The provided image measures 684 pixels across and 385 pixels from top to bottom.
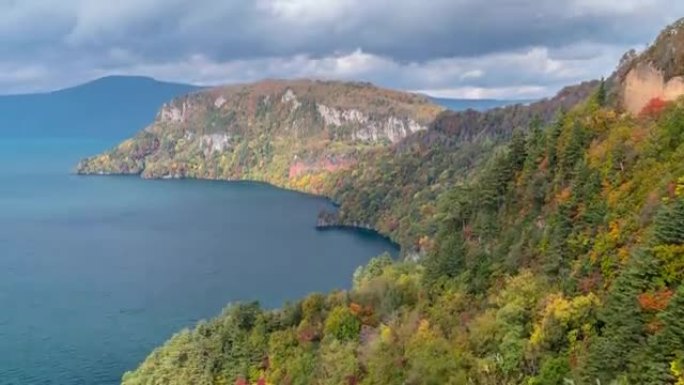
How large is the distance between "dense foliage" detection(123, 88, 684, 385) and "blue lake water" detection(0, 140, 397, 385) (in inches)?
740

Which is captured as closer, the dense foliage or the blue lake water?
the dense foliage

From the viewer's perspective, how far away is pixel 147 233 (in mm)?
148625

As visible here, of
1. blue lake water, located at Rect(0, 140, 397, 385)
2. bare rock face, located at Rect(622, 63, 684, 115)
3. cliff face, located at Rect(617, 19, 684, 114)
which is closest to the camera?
bare rock face, located at Rect(622, 63, 684, 115)

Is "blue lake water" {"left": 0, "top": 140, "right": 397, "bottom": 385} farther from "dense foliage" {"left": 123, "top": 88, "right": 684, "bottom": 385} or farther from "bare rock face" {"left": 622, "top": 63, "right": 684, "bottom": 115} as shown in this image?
"bare rock face" {"left": 622, "top": 63, "right": 684, "bottom": 115}

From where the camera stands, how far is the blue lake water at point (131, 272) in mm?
75938

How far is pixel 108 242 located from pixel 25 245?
46.4ft

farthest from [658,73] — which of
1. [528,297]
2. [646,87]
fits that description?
[528,297]

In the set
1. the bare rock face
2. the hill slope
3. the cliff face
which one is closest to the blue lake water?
the hill slope

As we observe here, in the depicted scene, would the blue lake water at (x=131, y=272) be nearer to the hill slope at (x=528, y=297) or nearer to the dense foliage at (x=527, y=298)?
the hill slope at (x=528, y=297)

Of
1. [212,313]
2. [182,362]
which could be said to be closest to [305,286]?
[212,313]

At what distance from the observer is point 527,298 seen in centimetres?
4353

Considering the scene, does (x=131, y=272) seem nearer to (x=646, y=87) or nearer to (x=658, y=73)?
(x=646, y=87)

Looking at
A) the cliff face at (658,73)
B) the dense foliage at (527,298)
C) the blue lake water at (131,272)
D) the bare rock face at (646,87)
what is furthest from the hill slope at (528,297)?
the blue lake water at (131,272)

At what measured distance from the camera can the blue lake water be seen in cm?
7594
